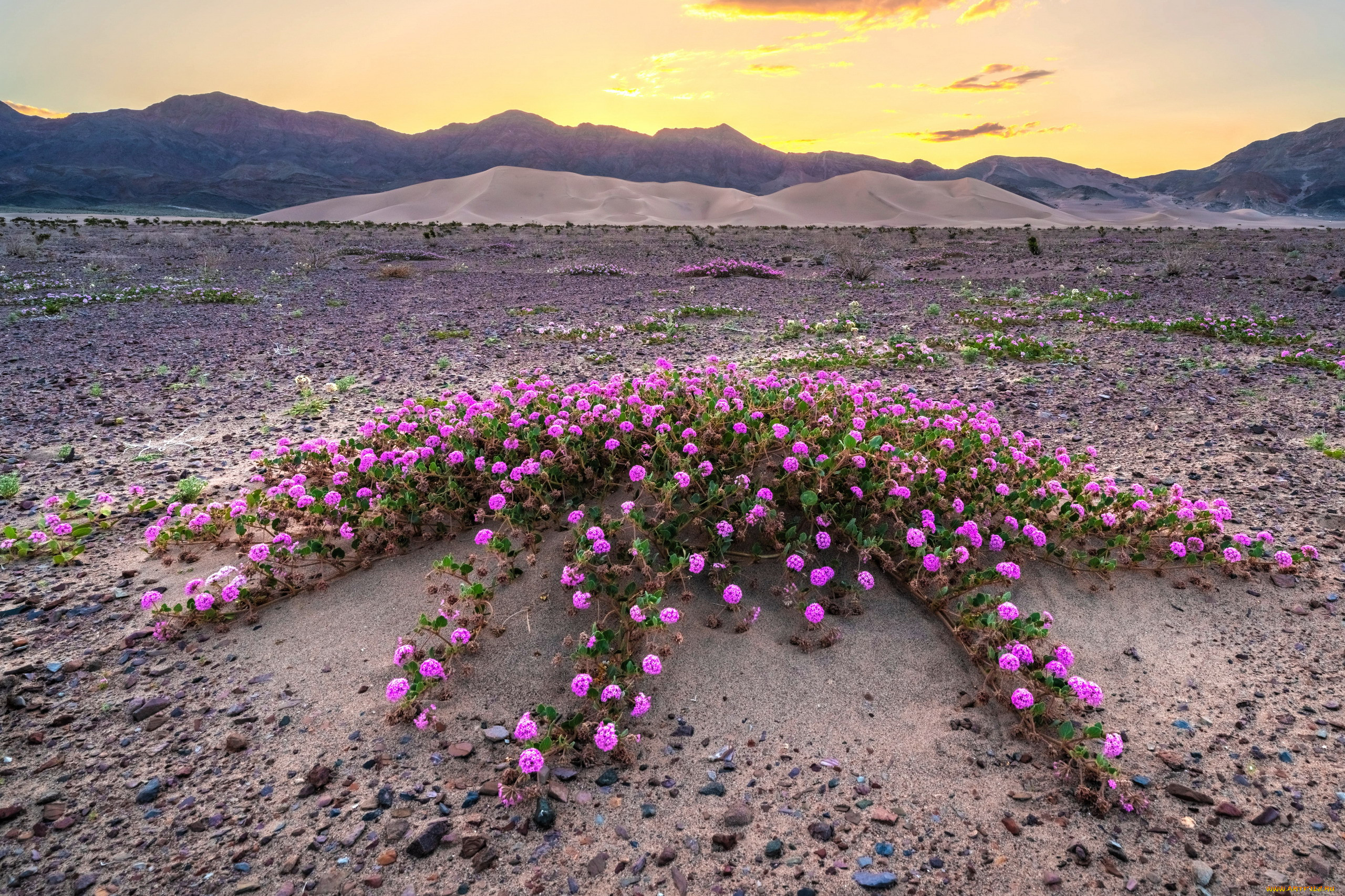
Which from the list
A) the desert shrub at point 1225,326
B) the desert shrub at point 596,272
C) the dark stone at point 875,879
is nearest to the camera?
the dark stone at point 875,879

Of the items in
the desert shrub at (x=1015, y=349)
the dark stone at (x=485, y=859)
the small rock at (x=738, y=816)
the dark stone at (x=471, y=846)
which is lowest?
Result: the dark stone at (x=485, y=859)

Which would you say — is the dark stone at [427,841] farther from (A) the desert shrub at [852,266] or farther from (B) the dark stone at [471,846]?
(A) the desert shrub at [852,266]

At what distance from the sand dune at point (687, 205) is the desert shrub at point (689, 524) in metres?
81.5

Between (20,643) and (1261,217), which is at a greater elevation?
(1261,217)

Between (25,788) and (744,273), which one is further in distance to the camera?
(744,273)

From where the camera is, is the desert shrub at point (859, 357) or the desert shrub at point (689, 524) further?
the desert shrub at point (859, 357)

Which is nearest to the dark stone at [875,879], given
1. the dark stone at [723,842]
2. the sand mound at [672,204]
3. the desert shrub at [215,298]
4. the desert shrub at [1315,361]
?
the dark stone at [723,842]

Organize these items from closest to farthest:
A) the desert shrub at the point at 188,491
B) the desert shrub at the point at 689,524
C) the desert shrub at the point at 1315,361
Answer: the desert shrub at the point at 689,524 → the desert shrub at the point at 188,491 → the desert shrub at the point at 1315,361

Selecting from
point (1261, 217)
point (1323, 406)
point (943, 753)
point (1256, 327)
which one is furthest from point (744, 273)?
point (1261, 217)

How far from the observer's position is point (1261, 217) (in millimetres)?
141375

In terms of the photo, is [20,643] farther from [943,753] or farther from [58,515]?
[943,753]

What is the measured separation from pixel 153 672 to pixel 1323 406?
36.0 feet

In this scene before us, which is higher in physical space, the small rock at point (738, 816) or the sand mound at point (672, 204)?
the sand mound at point (672, 204)

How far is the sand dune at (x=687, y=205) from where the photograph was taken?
91.9 meters
